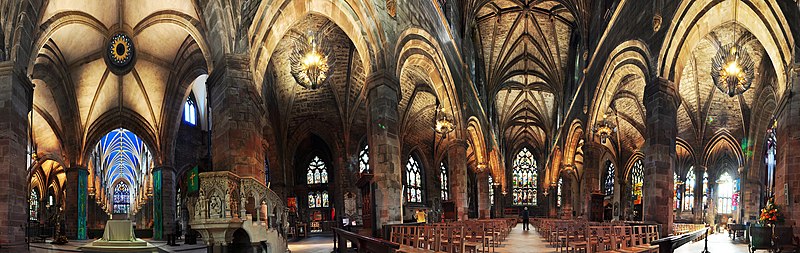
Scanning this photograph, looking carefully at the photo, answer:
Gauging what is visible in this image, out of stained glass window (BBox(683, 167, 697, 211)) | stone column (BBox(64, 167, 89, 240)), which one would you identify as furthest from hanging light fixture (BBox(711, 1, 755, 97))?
stone column (BBox(64, 167, 89, 240))

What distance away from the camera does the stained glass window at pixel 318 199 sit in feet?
104

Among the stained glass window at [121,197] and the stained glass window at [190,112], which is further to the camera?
the stained glass window at [121,197]

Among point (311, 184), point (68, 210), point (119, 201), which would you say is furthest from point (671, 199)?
point (119, 201)

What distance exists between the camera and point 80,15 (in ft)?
59.0

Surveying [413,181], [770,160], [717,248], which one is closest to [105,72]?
[413,181]

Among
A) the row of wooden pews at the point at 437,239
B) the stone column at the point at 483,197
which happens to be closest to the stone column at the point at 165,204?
the stone column at the point at 483,197

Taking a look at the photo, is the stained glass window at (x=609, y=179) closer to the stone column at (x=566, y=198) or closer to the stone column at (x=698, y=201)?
the stone column at (x=566, y=198)

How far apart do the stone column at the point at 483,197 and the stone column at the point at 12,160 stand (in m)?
20.7

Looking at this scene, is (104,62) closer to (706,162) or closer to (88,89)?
(88,89)

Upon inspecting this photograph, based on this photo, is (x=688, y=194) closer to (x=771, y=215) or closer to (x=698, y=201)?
(x=698, y=201)

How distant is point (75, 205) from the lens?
2400cm

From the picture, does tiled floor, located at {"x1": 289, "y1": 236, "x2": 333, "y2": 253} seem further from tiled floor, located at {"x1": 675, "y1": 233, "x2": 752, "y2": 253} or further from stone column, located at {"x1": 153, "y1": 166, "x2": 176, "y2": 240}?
tiled floor, located at {"x1": 675, "y1": 233, "x2": 752, "y2": 253}

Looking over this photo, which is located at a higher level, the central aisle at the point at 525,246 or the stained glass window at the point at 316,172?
the stained glass window at the point at 316,172

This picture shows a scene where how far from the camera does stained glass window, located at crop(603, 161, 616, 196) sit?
142 ft
